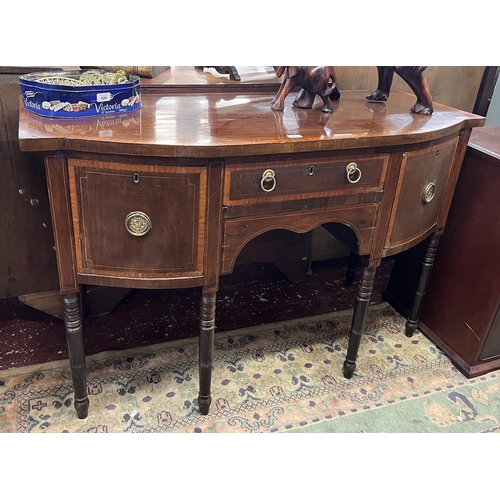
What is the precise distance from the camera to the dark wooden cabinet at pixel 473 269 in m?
1.55

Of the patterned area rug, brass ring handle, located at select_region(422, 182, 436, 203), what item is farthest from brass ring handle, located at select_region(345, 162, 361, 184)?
the patterned area rug

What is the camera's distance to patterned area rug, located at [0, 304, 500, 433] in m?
1.41

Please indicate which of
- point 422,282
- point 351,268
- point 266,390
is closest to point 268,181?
point 266,390

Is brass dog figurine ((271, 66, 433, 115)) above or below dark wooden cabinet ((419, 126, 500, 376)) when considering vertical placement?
above

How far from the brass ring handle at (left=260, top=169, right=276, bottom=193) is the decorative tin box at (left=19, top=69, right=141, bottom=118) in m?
0.37

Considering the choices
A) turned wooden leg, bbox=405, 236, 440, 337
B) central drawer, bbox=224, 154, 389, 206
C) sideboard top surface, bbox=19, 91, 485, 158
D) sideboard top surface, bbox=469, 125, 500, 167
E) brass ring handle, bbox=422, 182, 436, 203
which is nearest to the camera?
sideboard top surface, bbox=19, 91, 485, 158

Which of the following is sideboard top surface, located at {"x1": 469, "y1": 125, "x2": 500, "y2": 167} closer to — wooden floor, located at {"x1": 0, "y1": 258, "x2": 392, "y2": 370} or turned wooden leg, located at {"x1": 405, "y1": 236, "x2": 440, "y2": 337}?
turned wooden leg, located at {"x1": 405, "y1": 236, "x2": 440, "y2": 337}

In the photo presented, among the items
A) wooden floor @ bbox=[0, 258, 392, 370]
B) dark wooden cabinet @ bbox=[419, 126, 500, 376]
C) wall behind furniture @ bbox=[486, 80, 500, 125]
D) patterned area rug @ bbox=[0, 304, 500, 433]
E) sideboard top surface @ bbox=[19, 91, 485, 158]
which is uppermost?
sideboard top surface @ bbox=[19, 91, 485, 158]

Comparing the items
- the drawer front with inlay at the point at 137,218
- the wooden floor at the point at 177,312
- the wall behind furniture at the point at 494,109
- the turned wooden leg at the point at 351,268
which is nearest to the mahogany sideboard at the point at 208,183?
the drawer front with inlay at the point at 137,218

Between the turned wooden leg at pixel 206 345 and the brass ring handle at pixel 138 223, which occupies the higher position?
the brass ring handle at pixel 138 223

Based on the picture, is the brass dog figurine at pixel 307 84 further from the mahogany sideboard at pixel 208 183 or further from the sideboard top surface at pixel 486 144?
the sideboard top surface at pixel 486 144

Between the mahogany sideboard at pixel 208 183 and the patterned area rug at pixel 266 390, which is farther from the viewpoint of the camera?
the patterned area rug at pixel 266 390

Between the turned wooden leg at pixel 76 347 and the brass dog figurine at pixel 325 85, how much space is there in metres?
0.72

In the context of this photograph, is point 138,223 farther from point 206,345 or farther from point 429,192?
point 429,192
